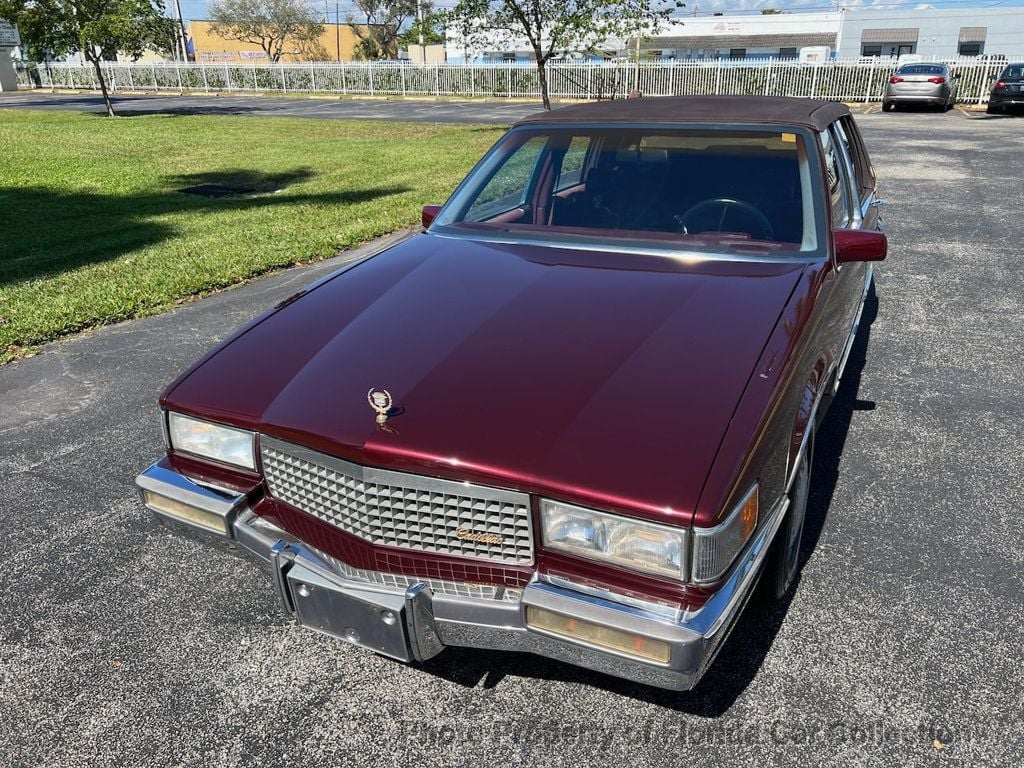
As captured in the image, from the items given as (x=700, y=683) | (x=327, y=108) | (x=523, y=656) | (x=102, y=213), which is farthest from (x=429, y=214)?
(x=327, y=108)

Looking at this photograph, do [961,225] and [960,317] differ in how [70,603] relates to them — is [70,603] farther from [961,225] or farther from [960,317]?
Result: [961,225]

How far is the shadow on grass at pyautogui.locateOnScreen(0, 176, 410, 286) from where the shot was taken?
7407mm

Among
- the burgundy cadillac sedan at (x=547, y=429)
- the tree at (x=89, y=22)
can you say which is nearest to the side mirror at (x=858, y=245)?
the burgundy cadillac sedan at (x=547, y=429)

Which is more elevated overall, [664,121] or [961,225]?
[664,121]

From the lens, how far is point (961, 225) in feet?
27.8

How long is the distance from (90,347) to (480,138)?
12.8m

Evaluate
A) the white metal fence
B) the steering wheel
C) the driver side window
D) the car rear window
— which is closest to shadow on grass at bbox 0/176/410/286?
the driver side window

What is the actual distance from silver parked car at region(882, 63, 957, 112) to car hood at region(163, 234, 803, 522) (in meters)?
22.5

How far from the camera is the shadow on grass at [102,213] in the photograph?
7.41 m

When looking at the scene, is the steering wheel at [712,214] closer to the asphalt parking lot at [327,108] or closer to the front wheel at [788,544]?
the front wheel at [788,544]

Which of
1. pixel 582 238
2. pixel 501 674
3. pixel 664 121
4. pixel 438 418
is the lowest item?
pixel 501 674

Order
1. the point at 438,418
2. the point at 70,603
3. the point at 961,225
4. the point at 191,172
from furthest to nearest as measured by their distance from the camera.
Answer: the point at 191,172 → the point at 961,225 → the point at 70,603 → the point at 438,418

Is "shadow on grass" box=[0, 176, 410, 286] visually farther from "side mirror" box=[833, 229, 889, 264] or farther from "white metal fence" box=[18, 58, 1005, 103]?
"white metal fence" box=[18, 58, 1005, 103]

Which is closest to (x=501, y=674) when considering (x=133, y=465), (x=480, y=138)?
(x=133, y=465)
